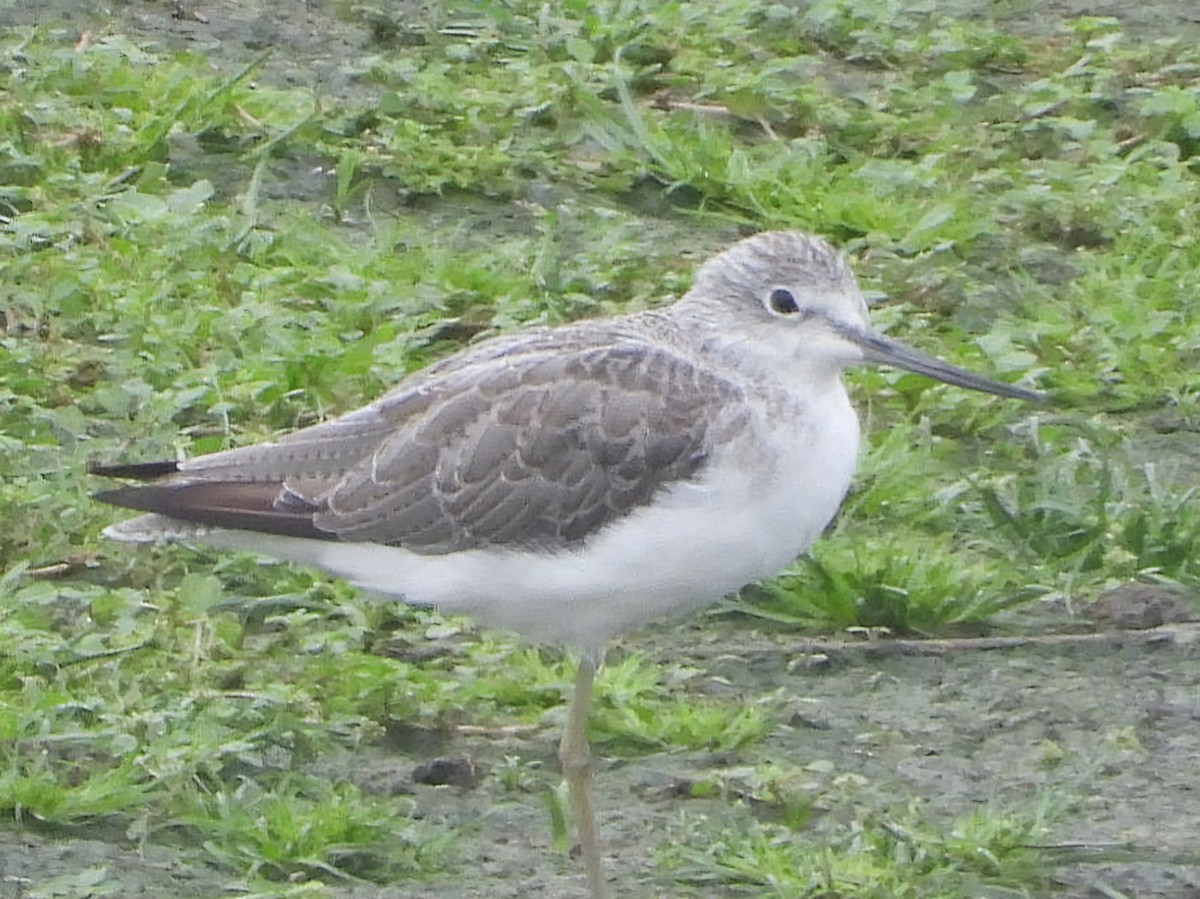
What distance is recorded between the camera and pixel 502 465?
17.2 ft

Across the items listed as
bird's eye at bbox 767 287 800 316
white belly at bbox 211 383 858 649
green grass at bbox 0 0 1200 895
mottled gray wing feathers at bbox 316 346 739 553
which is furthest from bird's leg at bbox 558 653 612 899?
bird's eye at bbox 767 287 800 316

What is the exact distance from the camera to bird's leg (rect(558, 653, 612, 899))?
494 centimetres

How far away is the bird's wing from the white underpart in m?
0.05

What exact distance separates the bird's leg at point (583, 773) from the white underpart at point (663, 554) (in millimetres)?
107

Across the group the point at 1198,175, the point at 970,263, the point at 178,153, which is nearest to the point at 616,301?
the point at 970,263

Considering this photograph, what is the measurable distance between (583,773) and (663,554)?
1.74ft

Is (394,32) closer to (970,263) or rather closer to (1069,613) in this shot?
(970,263)

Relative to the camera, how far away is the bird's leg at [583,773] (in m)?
4.94

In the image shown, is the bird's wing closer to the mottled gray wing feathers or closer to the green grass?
the mottled gray wing feathers

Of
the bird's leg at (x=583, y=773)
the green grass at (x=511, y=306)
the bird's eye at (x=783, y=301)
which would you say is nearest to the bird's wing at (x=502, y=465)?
the bird's eye at (x=783, y=301)

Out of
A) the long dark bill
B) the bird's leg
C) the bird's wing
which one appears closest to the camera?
the bird's leg

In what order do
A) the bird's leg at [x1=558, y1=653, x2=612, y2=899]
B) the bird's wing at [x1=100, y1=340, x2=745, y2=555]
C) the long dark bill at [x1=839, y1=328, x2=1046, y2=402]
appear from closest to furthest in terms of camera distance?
the bird's leg at [x1=558, y1=653, x2=612, y2=899]
the bird's wing at [x1=100, y1=340, x2=745, y2=555]
the long dark bill at [x1=839, y1=328, x2=1046, y2=402]

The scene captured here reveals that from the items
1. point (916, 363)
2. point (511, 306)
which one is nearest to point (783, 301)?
point (916, 363)

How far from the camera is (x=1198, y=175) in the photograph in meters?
8.55
